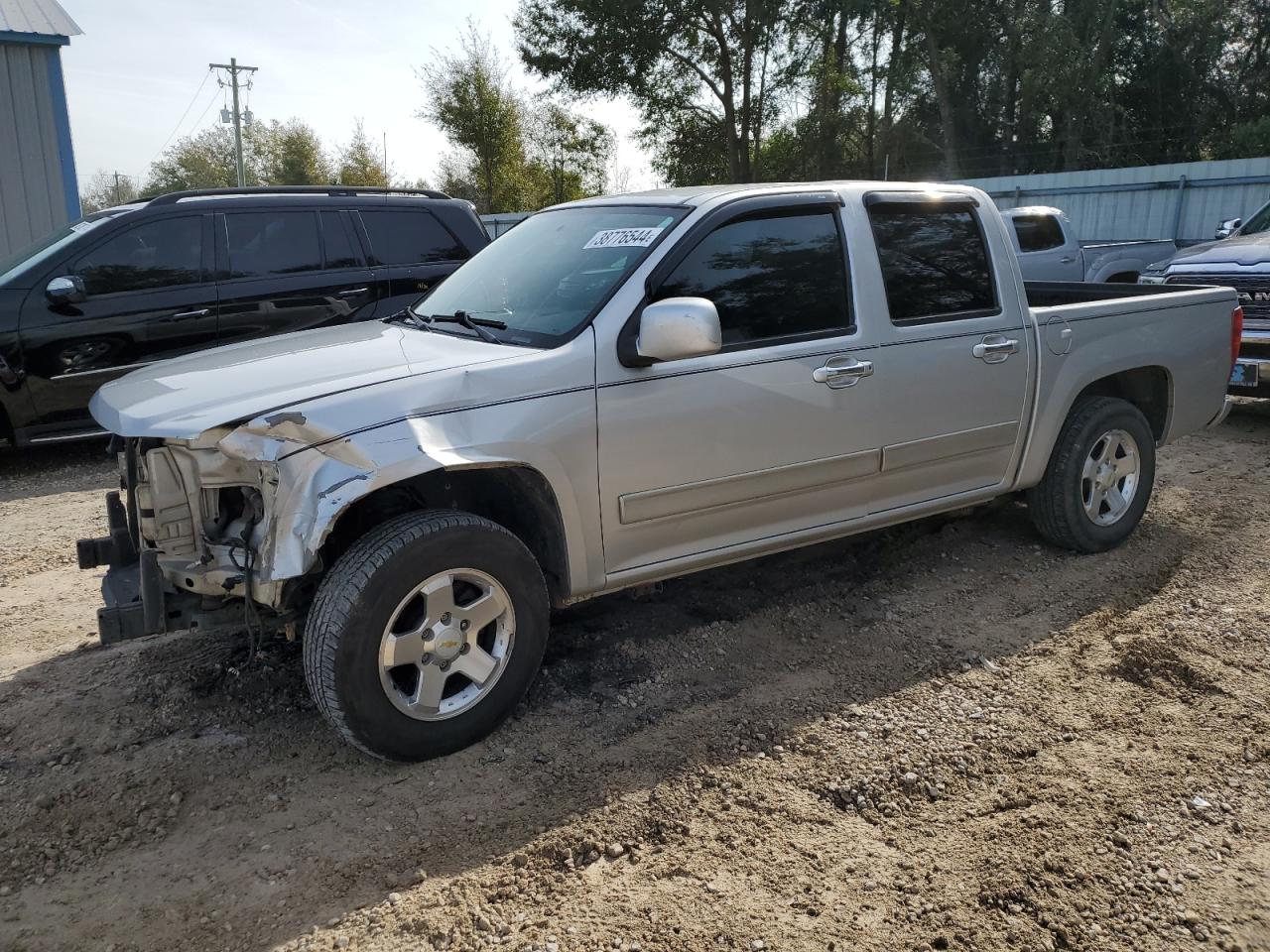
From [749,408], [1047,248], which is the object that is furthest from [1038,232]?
[749,408]

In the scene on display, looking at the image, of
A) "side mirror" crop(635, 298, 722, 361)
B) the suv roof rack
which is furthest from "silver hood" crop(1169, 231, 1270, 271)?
"side mirror" crop(635, 298, 722, 361)

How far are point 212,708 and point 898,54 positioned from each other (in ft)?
95.3

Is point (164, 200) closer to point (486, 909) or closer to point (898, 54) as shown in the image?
point (486, 909)

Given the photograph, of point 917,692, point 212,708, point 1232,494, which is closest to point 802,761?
point 917,692

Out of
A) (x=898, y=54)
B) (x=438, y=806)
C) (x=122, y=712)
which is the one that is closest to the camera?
(x=438, y=806)

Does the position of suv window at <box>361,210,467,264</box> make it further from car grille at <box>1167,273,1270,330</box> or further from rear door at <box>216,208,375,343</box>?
car grille at <box>1167,273,1270,330</box>

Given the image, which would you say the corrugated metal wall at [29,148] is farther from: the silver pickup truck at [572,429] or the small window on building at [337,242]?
the silver pickup truck at [572,429]

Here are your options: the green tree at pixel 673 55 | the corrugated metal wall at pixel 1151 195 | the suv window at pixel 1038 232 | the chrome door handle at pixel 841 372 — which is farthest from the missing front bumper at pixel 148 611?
the green tree at pixel 673 55

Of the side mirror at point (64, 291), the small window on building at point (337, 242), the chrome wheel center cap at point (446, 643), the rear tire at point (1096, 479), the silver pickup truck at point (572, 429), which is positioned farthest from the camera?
the small window on building at point (337, 242)

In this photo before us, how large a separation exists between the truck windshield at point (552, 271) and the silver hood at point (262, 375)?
0.71ft

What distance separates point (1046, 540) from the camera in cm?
526

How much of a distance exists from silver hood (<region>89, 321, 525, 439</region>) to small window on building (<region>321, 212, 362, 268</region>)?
3.95m

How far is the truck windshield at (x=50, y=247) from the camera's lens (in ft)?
23.2

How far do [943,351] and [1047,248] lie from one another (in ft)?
25.3
